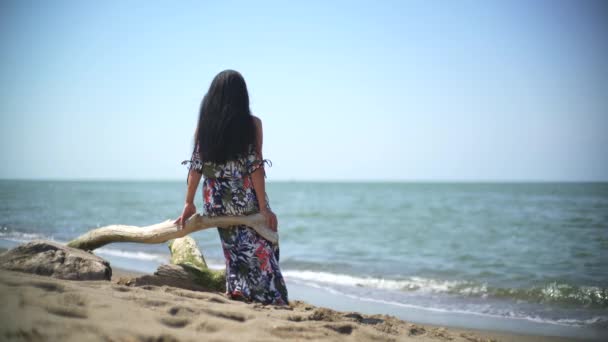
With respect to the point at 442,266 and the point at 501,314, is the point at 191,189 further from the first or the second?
the point at 442,266

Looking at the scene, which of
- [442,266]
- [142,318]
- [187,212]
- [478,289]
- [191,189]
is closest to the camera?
[142,318]

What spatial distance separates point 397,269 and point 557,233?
A: 29.6 feet

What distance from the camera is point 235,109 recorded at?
4.14m

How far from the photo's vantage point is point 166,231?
194 inches

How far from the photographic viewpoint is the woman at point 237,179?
415cm

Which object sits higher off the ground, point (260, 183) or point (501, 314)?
point (260, 183)

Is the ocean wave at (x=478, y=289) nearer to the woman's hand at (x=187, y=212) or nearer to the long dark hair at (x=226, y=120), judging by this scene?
the woman's hand at (x=187, y=212)

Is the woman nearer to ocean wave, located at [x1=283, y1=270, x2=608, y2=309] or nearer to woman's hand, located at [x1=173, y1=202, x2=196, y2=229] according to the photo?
woman's hand, located at [x1=173, y1=202, x2=196, y2=229]

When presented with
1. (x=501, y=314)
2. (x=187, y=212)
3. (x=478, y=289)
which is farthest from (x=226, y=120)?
(x=478, y=289)

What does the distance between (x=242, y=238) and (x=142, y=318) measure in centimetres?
154

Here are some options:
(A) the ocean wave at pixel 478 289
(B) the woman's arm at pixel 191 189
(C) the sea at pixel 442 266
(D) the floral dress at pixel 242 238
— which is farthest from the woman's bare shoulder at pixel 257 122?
(A) the ocean wave at pixel 478 289

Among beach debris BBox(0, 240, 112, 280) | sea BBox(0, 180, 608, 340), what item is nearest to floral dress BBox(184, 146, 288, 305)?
beach debris BBox(0, 240, 112, 280)

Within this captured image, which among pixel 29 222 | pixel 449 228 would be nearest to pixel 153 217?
pixel 29 222

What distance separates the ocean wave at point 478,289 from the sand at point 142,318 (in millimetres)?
5135
